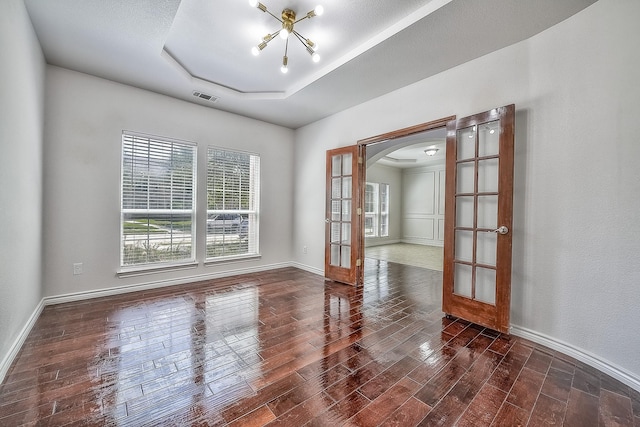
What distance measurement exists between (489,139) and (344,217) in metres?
2.26

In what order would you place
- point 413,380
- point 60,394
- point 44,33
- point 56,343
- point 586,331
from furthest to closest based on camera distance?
point 44,33 → point 56,343 → point 586,331 → point 413,380 → point 60,394

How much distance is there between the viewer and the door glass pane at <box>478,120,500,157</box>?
2.58 meters

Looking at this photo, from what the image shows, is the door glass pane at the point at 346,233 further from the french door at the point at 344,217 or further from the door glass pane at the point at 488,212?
the door glass pane at the point at 488,212

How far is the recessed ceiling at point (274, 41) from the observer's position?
7.20ft

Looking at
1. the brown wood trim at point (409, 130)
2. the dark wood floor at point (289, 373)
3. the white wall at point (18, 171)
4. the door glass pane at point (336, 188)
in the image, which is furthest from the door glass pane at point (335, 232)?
the white wall at point (18, 171)

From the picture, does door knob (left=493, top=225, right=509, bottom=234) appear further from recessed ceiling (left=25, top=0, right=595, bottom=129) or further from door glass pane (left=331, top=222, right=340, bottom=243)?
door glass pane (left=331, top=222, right=340, bottom=243)

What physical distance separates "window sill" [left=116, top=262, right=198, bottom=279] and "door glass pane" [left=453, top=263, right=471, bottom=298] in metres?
3.64

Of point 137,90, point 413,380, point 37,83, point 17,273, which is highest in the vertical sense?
point 137,90

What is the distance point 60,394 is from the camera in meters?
1.65

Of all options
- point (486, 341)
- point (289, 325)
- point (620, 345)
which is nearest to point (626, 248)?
point (620, 345)

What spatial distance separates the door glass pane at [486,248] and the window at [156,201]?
12.7ft

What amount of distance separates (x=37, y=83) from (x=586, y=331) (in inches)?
216

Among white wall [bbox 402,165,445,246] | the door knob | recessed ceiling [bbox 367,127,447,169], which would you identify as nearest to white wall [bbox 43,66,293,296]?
recessed ceiling [bbox 367,127,447,169]

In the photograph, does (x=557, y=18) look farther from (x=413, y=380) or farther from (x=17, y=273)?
(x=17, y=273)
